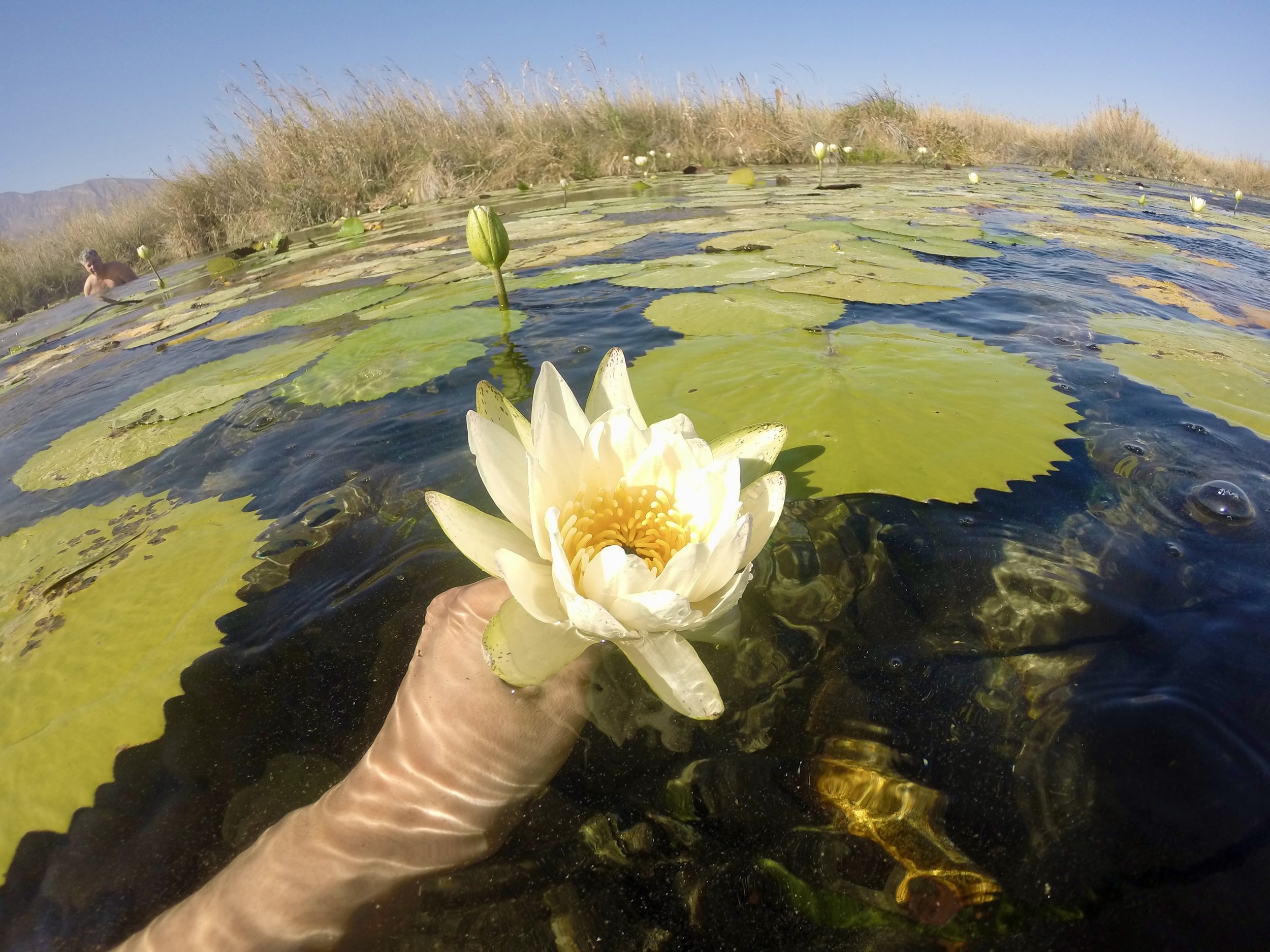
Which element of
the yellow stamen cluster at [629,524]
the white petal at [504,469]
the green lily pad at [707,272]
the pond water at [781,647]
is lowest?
the pond water at [781,647]

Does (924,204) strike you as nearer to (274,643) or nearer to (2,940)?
(274,643)

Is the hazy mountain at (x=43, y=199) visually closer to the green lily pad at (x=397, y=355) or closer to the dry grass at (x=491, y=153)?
the dry grass at (x=491, y=153)

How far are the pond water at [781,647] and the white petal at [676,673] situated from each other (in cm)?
14

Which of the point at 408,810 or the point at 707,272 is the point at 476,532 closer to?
the point at 408,810

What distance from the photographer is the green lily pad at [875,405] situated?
1297 mm

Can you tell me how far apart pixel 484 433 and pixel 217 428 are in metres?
1.77

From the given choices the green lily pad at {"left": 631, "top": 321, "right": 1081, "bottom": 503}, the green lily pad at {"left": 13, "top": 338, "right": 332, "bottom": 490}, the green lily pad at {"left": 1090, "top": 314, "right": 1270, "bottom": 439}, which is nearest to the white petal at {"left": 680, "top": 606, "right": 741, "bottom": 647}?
the green lily pad at {"left": 631, "top": 321, "right": 1081, "bottom": 503}

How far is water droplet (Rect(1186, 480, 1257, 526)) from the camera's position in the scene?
4.17 feet

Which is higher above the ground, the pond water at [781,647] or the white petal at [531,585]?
the white petal at [531,585]

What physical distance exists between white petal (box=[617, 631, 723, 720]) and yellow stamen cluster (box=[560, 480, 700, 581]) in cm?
14

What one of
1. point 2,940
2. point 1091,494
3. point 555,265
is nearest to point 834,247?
point 555,265

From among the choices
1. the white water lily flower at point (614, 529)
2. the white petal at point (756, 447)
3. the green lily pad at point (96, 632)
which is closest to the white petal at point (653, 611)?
the white water lily flower at point (614, 529)

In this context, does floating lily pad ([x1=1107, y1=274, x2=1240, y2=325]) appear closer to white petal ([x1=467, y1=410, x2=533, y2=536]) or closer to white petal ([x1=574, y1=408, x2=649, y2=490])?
white petal ([x1=574, y1=408, x2=649, y2=490])

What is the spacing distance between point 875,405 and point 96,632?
180 centimetres
